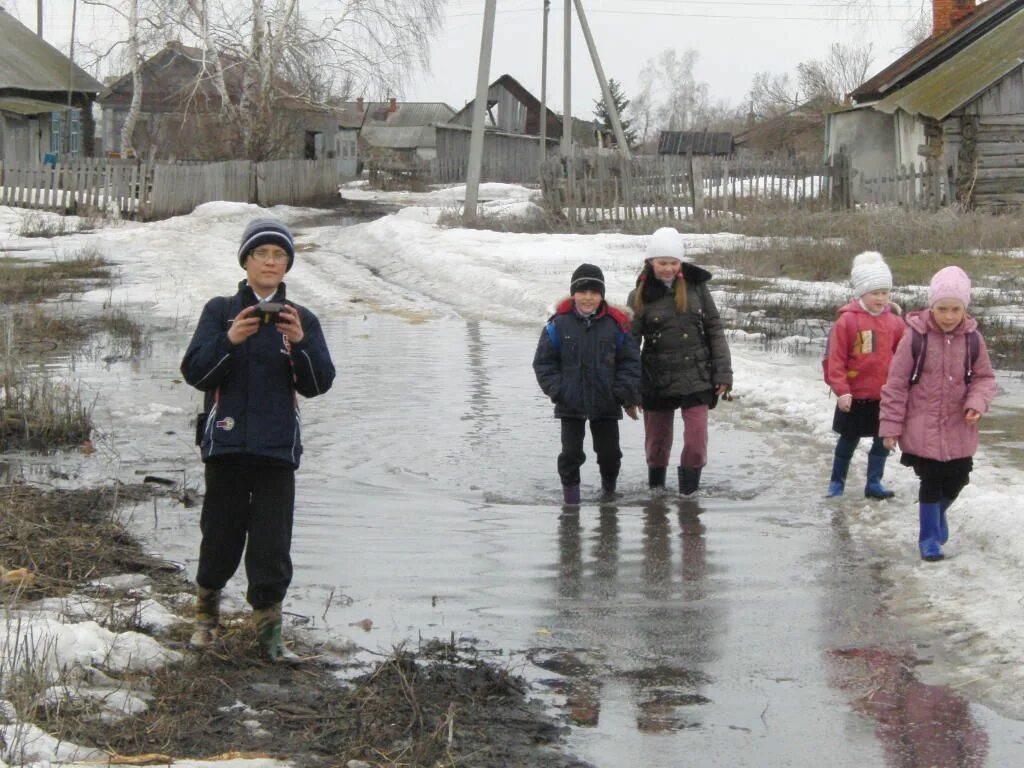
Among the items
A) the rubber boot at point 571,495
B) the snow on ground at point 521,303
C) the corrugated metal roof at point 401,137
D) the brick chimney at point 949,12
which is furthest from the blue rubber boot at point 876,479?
the corrugated metal roof at point 401,137

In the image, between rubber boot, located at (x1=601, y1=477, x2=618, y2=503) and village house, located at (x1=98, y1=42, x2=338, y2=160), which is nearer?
rubber boot, located at (x1=601, y1=477, x2=618, y2=503)

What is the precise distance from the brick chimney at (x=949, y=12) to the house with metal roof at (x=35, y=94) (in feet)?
80.1

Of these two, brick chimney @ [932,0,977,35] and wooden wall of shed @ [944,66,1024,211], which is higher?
brick chimney @ [932,0,977,35]

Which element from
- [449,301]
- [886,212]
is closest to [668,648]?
[449,301]

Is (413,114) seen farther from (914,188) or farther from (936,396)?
(936,396)

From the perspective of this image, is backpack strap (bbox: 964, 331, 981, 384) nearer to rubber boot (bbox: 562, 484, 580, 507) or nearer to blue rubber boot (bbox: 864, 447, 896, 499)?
blue rubber boot (bbox: 864, 447, 896, 499)

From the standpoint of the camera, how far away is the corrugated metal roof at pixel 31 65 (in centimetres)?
4459

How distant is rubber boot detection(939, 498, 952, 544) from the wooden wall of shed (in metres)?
26.5

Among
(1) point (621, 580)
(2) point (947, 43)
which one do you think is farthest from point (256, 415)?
(2) point (947, 43)

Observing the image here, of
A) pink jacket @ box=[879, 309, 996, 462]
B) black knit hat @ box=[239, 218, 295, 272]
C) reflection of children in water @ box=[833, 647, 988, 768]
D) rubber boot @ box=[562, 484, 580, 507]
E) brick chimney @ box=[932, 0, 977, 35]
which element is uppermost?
brick chimney @ box=[932, 0, 977, 35]

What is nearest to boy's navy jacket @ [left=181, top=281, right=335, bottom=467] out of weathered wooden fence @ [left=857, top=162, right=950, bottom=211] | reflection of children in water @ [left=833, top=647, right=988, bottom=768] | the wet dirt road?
the wet dirt road

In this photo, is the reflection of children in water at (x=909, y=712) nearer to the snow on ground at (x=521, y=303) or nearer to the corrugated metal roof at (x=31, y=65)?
the snow on ground at (x=521, y=303)

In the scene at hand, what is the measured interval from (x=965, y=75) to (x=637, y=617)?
29601 mm

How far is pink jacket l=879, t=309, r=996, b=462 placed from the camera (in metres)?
6.91
